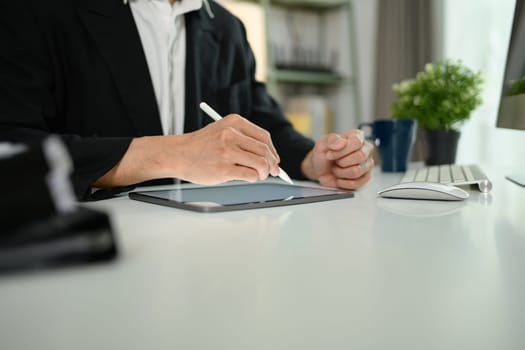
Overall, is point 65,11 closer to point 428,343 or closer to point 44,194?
point 44,194

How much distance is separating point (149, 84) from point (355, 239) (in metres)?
0.89

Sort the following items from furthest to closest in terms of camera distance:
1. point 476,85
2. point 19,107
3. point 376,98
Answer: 1. point 376,98
2. point 476,85
3. point 19,107

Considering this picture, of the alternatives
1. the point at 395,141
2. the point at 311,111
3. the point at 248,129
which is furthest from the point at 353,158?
the point at 311,111

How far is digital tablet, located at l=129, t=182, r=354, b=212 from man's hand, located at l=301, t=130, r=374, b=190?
0.14 m

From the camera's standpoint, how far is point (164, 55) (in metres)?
1.36

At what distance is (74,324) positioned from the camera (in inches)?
11.1

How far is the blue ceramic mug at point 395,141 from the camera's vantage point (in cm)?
149

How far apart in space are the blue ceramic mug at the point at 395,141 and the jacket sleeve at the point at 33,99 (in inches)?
34.4

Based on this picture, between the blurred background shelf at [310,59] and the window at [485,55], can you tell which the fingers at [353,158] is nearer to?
the window at [485,55]

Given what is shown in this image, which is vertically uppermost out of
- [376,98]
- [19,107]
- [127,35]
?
[127,35]

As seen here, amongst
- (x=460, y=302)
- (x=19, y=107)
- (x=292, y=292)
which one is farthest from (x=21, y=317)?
(x=19, y=107)

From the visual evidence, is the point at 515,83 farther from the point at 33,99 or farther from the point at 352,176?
the point at 33,99

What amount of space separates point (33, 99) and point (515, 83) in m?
1.14

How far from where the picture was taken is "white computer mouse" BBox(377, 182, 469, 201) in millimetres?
803
